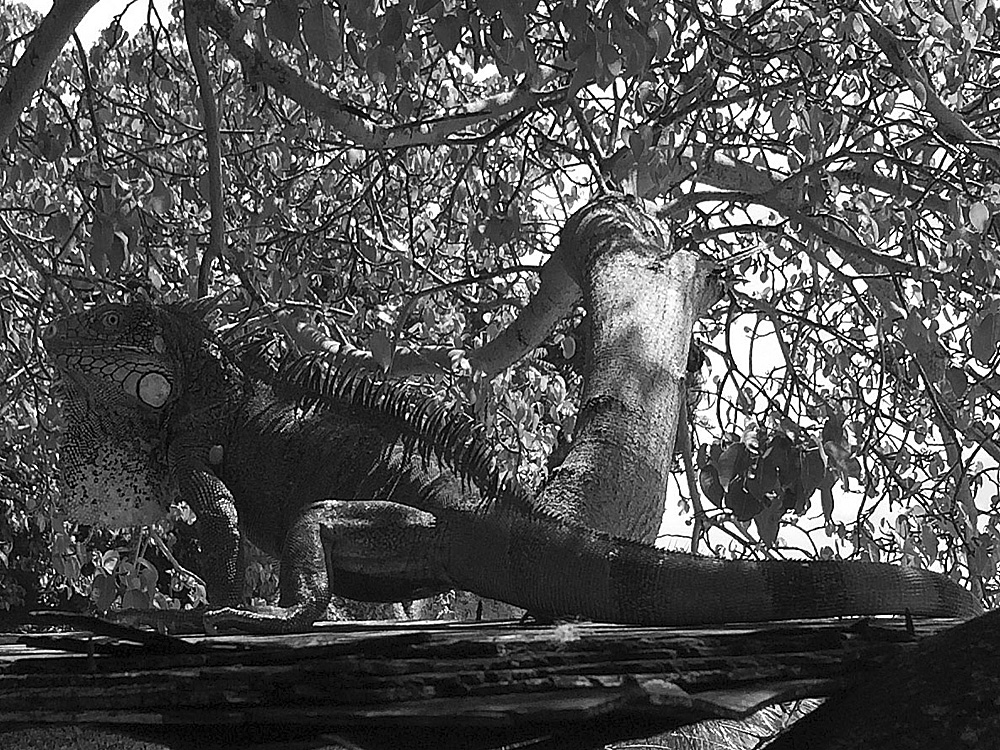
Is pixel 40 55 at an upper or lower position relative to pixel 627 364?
upper

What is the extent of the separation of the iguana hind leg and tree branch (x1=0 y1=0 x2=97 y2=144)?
1.34 metres

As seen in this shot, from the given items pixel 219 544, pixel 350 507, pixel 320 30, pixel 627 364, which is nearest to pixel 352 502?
pixel 350 507

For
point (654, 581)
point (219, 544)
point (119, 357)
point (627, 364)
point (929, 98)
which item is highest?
point (929, 98)

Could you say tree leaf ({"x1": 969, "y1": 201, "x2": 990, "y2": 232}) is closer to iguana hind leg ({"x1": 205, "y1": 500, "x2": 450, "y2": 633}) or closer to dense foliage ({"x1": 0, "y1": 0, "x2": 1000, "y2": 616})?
dense foliage ({"x1": 0, "y1": 0, "x2": 1000, "y2": 616})

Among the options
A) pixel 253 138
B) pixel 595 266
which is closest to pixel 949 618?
pixel 595 266

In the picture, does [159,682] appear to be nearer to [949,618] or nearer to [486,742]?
[486,742]

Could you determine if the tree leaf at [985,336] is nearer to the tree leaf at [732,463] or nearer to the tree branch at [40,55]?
the tree leaf at [732,463]

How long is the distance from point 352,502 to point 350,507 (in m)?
0.05

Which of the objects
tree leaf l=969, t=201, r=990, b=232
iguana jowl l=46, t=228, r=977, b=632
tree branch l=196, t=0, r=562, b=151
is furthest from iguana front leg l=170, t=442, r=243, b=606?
tree leaf l=969, t=201, r=990, b=232

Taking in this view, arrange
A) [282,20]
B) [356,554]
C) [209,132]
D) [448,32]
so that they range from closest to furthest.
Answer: [356,554] < [282,20] < [448,32] < [209,132]

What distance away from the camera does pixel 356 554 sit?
240cm

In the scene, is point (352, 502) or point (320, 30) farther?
point (320, 30)

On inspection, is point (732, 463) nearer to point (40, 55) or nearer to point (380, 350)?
point (380, 350)

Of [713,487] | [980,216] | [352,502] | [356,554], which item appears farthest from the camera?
[980,216]
